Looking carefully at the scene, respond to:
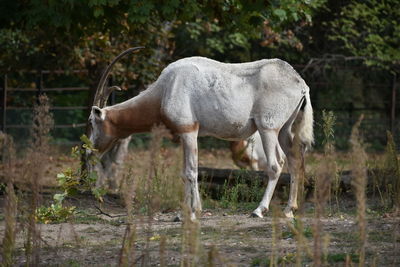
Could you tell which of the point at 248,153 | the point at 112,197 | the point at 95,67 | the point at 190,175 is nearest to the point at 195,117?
the point at 190,175

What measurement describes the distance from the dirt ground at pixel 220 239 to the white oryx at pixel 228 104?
2.06 feet

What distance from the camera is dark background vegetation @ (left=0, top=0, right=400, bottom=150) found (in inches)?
352

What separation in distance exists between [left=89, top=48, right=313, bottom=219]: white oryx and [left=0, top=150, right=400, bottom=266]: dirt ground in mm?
628

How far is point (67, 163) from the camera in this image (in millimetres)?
16922

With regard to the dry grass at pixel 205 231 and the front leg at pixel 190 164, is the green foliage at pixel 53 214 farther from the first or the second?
the front leg at pixel 190 164

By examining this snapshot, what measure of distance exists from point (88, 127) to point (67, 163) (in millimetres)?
8824

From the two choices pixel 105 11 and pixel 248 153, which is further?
pixel 248 153

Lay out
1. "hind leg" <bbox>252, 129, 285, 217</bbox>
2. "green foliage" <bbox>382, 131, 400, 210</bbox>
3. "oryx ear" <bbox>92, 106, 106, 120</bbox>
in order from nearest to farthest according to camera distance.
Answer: "green foliage" <bbox>382, 131, 400, 210</bbox>, "hind leg" <bbox>252, 129, 285, 217</bbox>, "oryx ear" <bbox>92, 106, 106, 120</bbox>

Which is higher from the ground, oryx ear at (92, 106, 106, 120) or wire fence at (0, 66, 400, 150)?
oryx ear at (92, 106, 106, 120)

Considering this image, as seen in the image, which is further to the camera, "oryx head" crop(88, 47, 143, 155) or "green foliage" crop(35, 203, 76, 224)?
"oryx head" crop(88, 47, 143, 155)

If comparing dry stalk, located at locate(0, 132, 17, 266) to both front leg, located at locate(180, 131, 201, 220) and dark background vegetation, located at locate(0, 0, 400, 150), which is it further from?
dark background vegetation, located at locate(0, 0, 400, 150)

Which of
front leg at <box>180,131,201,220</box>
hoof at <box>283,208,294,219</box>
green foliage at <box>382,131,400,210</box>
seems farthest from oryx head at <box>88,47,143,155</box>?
green foliage at <box>382,131,400,210</box>

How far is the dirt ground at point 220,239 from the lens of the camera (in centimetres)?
496

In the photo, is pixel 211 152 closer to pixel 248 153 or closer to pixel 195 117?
pixel 248 153
